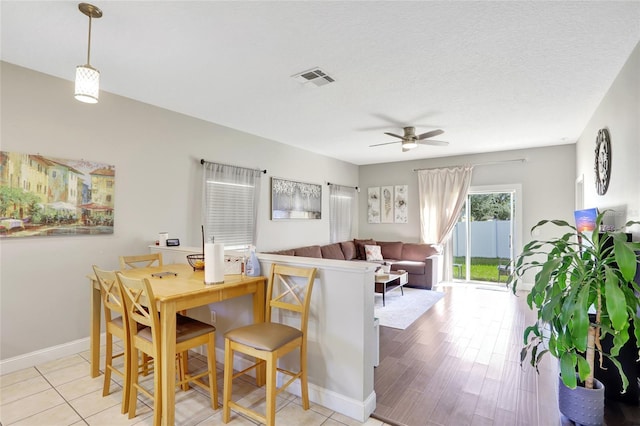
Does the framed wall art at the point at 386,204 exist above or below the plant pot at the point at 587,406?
above

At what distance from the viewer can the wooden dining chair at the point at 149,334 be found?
194cm

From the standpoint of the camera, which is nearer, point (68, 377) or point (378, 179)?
point (68, 377)

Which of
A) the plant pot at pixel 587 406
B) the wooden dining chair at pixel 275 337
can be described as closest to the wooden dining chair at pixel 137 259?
the wooden dining chair at pixel 275 337

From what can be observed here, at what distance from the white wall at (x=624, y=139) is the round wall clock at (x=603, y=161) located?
0.24 ft

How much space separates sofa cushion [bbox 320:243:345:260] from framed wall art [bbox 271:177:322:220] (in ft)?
2.13

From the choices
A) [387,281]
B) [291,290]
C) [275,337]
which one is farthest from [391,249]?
[275,337]

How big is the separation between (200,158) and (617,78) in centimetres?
451

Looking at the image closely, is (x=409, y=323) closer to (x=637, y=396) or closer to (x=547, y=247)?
(x=637, y=396)

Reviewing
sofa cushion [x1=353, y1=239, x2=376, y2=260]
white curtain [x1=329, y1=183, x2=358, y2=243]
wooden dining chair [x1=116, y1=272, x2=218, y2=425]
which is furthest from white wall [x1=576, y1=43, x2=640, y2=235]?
white curtain [x1=329, y1=183, x2=358, y2=243]

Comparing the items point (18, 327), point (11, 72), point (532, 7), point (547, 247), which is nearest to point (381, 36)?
point (532, 7)

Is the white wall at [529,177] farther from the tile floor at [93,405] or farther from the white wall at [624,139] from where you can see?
the tile floor at [93,405]

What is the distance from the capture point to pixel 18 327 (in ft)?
9.22

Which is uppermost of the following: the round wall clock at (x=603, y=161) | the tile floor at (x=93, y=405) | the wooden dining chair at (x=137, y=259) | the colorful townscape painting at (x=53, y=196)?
the round wall clock at (x=603, y=161)

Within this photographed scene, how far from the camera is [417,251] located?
660 cm
